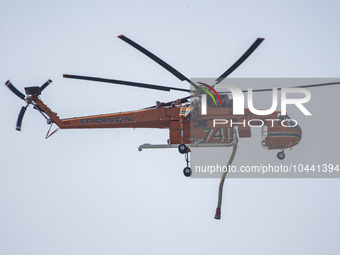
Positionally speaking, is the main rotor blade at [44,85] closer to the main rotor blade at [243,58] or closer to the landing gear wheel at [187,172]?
the landing gear wheel at [187,172]

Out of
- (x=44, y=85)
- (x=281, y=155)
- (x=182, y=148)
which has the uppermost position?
(x=44, y=85)

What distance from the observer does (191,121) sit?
118ft

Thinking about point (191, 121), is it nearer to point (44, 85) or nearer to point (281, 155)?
point (281, 155)

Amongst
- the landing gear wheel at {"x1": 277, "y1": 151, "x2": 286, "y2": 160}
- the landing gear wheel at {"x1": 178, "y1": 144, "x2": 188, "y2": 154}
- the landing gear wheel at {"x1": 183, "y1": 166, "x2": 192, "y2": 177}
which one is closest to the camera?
the landing gear wheel at {"x1": 178, "y1": 144, "x2": 188, "y2": 154}

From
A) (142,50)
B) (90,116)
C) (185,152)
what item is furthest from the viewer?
(90,116)

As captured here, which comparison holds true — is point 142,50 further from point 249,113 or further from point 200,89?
point 249,113

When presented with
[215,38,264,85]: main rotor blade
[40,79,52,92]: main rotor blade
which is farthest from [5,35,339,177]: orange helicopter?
[40,79,52,92]: main rotor blade

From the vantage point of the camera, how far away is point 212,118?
117ft

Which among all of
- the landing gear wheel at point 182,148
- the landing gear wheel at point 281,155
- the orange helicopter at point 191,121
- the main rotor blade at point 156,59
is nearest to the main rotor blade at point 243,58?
the orange helicopter at point 191,121

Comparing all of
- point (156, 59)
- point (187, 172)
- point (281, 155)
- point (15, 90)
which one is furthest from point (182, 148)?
point (15, 90)

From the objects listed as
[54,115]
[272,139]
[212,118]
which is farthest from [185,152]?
[54,115]

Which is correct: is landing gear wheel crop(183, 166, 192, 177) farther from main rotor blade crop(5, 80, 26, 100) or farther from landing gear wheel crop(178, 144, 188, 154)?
main rotor blade crop(5, 80, 26, 100)

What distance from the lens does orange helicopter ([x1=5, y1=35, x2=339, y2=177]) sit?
35.4 m

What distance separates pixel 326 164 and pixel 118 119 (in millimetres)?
12127
